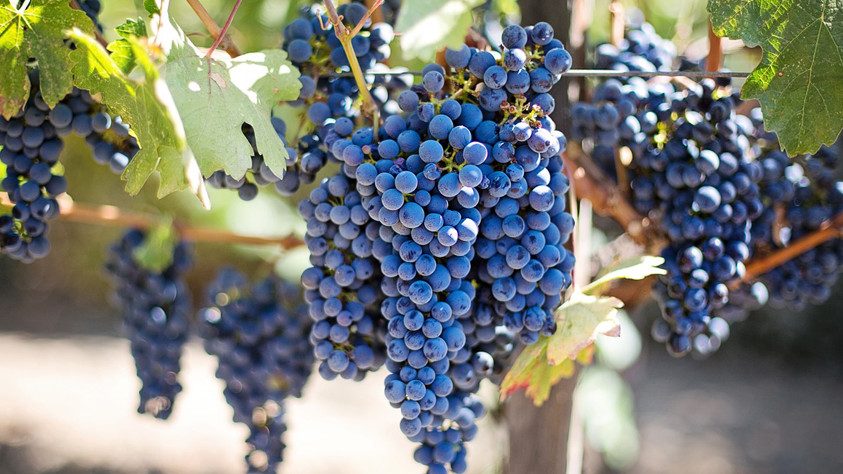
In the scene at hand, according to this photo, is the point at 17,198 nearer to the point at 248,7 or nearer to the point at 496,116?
the point at 496,116

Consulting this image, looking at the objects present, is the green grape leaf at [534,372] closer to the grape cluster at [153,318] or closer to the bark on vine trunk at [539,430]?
the bark on vine trunk at [539,430]

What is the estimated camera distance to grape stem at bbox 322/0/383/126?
769 millimetres

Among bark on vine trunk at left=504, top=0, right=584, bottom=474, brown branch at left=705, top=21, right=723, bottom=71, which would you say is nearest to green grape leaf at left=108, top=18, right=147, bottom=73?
bark on vine trunk at left=504, top=0, right=584, bottom=474

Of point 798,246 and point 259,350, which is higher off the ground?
point 798,246

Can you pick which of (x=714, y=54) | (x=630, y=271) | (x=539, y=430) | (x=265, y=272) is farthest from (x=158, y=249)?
(x=714, y=54)

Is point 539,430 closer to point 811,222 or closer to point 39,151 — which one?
point 811,222

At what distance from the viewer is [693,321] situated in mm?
994

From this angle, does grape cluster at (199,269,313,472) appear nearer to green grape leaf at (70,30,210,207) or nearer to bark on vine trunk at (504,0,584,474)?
bark on vine trunk at (504,0,584,474)

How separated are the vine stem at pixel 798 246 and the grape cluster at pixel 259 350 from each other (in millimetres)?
723

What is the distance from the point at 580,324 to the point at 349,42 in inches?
15.8

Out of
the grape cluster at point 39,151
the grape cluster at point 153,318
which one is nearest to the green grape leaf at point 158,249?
the grape cluster at point 153,318

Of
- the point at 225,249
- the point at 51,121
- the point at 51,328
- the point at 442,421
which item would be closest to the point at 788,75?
the point at 442,421

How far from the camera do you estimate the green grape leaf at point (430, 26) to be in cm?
78

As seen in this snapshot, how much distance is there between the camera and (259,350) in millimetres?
1319
